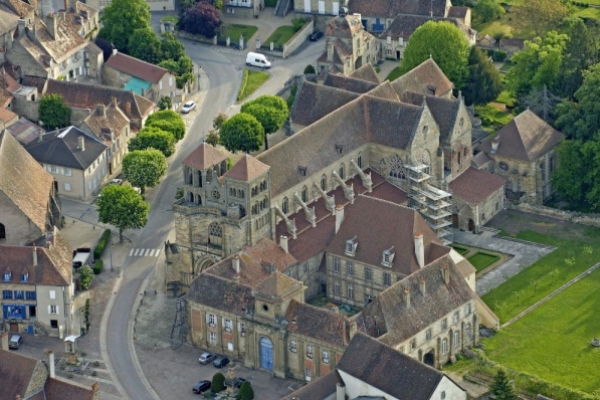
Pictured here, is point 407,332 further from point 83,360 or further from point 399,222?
point 83,360

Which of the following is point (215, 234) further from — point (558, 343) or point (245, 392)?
point (558, 343)

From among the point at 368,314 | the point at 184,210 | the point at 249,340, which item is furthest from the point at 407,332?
the point at 184,210

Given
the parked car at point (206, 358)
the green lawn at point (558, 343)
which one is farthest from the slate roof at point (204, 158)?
the green lawn at point (558, 343)

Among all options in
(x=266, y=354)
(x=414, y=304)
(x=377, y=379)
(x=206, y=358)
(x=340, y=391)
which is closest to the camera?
(x=377, y=379)

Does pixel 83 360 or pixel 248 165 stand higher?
pixel 248 165

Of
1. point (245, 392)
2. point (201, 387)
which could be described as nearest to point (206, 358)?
point (201, 387)

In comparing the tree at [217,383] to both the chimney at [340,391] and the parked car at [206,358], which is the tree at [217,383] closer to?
the parked car at [206,358]

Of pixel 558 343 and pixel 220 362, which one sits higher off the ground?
pixel 558 343
